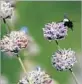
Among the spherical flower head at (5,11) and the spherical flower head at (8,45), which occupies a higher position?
the spherical flower head at (5,11)

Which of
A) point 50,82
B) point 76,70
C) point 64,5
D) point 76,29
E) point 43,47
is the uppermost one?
point 64,5

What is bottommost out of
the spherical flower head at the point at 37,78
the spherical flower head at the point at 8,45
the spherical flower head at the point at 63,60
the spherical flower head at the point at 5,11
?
the spherical flower head at the point at 37,78

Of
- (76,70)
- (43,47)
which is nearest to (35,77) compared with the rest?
(76,70)

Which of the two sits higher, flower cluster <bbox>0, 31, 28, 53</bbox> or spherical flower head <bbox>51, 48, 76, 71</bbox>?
flower cluster <bbox>0, 31, 28, 53</bbox>

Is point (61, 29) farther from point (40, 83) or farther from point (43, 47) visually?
point (43, 47)
